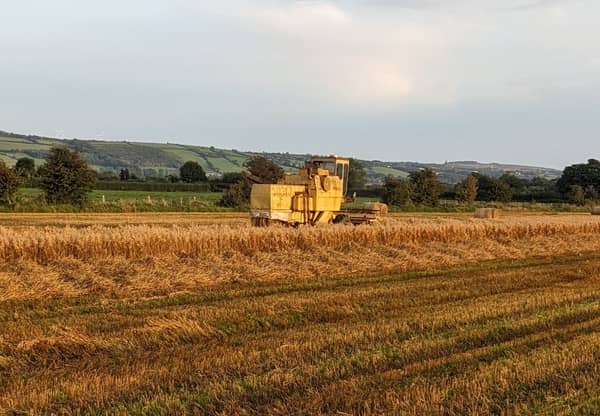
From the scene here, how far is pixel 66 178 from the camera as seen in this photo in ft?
129

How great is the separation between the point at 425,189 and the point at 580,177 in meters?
32.6

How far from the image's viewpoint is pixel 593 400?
21.0 feet

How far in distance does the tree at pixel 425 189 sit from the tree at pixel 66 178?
2828 centimetres

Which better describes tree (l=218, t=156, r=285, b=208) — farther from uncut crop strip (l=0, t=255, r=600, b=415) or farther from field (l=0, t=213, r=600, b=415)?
uncut crop strip (l=0, t=255, r=600, b=415)

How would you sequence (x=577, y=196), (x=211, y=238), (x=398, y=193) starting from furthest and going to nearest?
(x=577, y=196) < (x=398, y=193) < (x=211, y=238)

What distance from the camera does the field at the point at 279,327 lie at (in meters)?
6.54

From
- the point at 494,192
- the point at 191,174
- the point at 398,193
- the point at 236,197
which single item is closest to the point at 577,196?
the point at 494,192

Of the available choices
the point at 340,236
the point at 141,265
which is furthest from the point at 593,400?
the point at 340,236

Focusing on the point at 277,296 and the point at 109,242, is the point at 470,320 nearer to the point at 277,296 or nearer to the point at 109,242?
the point at 277,296

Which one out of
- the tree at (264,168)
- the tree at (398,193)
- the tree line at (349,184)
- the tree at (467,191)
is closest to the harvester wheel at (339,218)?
the tree line at (349,184)

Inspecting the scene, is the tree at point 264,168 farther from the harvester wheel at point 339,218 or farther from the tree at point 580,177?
the tree at point 580,177

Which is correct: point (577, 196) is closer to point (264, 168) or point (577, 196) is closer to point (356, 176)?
point (356, 176)

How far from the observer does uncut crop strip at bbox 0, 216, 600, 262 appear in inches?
612

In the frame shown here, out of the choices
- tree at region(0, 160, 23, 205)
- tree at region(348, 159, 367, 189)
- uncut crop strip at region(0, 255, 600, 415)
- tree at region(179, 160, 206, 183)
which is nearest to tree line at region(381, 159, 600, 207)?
tree at region(348, 159, 367, 189)
